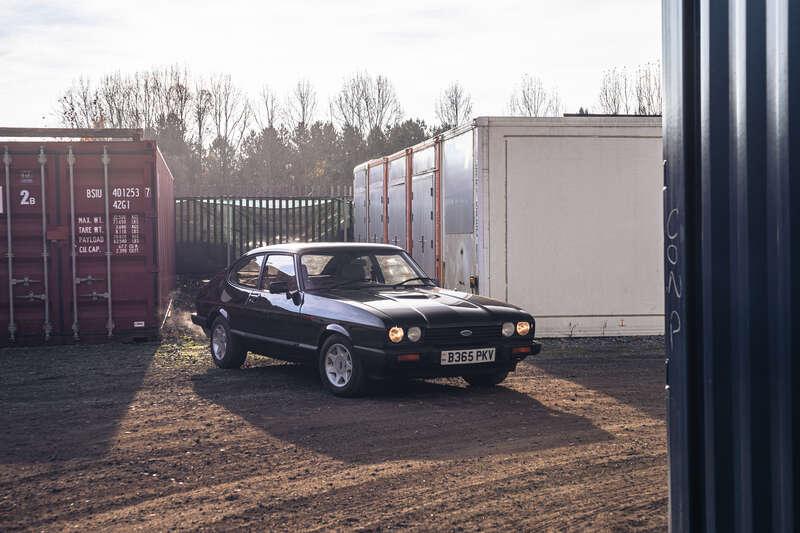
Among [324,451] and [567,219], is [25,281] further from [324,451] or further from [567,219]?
[324,451]

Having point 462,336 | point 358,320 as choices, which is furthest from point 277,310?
point 462,336

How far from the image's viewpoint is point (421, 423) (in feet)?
26.2

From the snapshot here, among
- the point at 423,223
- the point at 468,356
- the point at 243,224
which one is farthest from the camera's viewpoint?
the point at 243,224

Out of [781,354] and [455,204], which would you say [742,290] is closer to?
[781,354]

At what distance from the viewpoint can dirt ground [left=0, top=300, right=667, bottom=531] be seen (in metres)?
5.44

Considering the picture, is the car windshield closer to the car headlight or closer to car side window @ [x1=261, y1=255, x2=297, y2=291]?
car side window @ [x1=261, y1=255, x2=297, y2=291]

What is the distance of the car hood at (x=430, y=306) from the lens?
884 cm

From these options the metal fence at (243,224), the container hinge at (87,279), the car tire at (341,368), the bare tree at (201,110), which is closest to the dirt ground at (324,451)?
the car tire at (341,368)

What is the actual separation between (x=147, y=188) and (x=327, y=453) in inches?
285

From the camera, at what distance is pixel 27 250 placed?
12953 millimetres

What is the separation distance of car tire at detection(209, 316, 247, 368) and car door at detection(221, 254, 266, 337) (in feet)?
0.43

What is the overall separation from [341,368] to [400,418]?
46.7 inches

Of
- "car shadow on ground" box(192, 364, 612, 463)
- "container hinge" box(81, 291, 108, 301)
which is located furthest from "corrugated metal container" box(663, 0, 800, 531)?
"container hinge" box(81, 291, 108, 301)

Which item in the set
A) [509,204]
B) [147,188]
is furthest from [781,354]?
[147,188]
